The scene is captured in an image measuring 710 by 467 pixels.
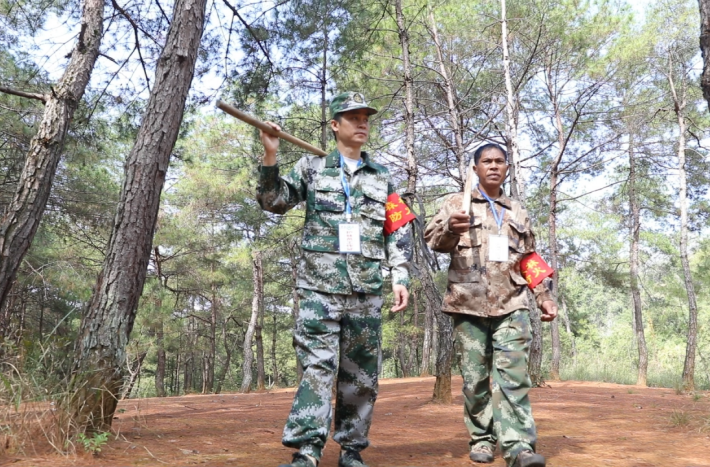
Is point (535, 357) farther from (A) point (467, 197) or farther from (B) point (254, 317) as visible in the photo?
(B) point (254, 317)

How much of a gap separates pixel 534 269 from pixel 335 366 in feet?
4.72

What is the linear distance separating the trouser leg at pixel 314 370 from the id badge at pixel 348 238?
25 centimetres

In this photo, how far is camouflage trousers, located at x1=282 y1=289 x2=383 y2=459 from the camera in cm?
264

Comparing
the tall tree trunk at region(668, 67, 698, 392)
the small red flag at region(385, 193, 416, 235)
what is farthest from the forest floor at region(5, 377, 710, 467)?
the tall tree trunk at region(668, 67, 698, 392)

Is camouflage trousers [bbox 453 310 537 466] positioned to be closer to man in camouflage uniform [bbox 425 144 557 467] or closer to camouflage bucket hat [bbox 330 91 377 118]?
man in camouflage uniform [bbox 425 144 557 467]

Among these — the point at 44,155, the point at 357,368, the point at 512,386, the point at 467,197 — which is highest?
the point at 44,155

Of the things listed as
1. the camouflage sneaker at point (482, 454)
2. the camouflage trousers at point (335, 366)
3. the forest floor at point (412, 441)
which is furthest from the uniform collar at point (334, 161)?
the camouflage sneaker at point (482, 454)

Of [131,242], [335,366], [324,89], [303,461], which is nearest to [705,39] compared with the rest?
[335,366]

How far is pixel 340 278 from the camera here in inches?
110

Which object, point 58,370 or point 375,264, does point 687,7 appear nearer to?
point 375,264

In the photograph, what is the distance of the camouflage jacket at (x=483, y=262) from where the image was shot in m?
3.34

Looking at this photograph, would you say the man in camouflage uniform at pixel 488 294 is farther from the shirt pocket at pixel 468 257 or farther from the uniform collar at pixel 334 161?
the uniform collar at pixel 334 161

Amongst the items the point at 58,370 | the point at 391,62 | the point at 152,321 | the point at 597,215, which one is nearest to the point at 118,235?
the point at 58,370

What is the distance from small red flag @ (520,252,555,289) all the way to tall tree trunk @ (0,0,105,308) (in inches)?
168
